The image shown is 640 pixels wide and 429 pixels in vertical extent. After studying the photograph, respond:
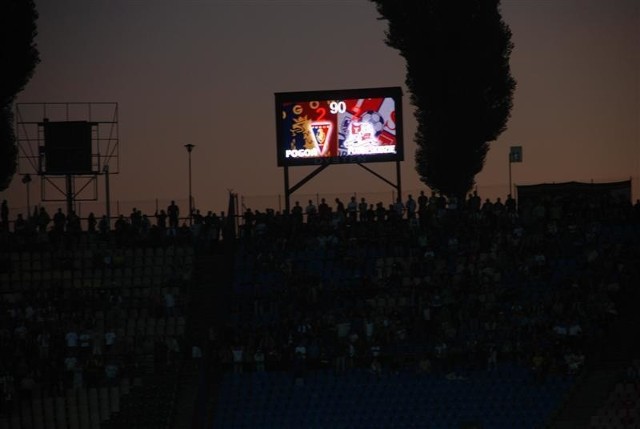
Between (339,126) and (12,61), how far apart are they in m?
12.4

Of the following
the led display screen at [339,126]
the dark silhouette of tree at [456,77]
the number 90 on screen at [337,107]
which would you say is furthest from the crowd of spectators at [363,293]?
the dark silhouette of tree at [456,77]

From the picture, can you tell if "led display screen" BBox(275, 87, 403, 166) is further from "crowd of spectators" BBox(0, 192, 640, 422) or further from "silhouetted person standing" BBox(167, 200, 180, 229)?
"silhouetted person standing" BBox(167, 200, 180, 229)

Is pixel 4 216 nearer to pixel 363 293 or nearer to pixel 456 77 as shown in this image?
pixel 363 293

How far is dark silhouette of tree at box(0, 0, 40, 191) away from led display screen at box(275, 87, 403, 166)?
33.7 feet

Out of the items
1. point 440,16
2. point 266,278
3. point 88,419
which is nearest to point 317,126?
point 266,278

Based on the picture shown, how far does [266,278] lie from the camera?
150 ft

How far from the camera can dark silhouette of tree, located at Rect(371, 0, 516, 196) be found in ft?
183

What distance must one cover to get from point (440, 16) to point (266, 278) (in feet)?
50.2

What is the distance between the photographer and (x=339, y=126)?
49000 millimetres

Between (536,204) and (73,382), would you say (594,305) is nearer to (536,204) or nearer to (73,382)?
(536,204)

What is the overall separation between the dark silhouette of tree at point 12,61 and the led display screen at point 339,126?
10.3 meters

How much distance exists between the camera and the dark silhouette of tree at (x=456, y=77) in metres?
55.9

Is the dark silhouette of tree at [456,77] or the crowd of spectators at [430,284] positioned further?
the dark silhouette of tree at [456,77]

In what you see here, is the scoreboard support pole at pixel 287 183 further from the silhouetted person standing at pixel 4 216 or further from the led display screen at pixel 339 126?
the silhouetted person standing at pixel 4 216
